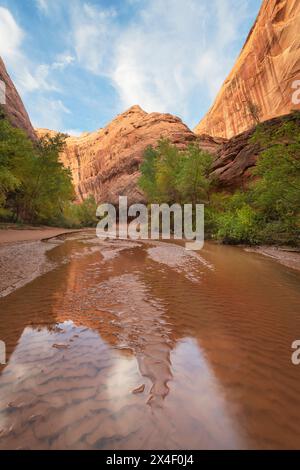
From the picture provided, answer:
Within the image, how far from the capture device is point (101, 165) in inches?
2896

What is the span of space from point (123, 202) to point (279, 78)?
3546 cm

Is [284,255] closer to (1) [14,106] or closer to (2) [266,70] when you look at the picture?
(1) [14,106]

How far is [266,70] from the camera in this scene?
Result: 42.7 m

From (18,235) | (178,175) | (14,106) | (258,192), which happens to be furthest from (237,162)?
(14,106)

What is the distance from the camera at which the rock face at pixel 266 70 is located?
3725 cm

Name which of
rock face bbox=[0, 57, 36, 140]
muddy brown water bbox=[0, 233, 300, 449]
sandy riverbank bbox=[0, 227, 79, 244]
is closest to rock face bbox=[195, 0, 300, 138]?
sandy riverbank bbox=[0, 227, 79, 244]

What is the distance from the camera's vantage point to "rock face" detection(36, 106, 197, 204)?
5231 cm

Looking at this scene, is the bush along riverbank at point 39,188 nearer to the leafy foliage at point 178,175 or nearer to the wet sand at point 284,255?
the leafy foliage at point 178,175

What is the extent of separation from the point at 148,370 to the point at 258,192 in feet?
39.1

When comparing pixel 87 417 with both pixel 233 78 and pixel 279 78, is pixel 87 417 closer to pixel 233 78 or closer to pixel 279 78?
pixel 279 78

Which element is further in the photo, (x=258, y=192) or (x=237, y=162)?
(x=237, y=162)

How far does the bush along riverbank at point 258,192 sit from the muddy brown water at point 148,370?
658 cm

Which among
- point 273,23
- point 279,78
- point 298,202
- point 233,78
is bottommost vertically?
point 298,202
